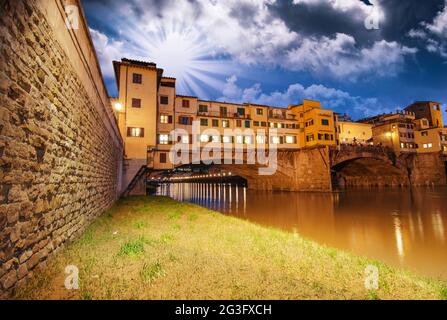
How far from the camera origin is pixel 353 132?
185ft

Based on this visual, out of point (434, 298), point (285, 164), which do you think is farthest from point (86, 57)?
point (285, 164)

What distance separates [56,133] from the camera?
589 cm

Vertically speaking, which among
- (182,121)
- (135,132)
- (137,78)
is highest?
(137,78)

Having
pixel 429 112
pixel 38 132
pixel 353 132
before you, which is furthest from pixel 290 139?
pixel 429 112

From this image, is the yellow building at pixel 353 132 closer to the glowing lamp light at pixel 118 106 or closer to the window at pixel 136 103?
the window at pixel 136 103

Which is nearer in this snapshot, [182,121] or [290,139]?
[182,121]

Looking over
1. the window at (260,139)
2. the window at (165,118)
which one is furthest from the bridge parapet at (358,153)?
the window at (165,118)

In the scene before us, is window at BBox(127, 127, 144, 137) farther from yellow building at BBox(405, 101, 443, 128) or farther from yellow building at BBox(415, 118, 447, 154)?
yellow building at BBox(405, 101, 443, 128)

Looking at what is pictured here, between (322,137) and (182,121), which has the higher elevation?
(182,121)

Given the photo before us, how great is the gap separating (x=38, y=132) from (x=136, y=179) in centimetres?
2529

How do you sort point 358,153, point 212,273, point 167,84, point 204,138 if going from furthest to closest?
point 358,153 < point 204,138 < point 167,84 < point 212,273

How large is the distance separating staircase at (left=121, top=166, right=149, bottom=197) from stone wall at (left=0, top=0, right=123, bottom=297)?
1998 cm

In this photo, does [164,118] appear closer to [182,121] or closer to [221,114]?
[182,121]

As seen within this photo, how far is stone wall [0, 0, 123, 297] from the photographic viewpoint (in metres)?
3.77
